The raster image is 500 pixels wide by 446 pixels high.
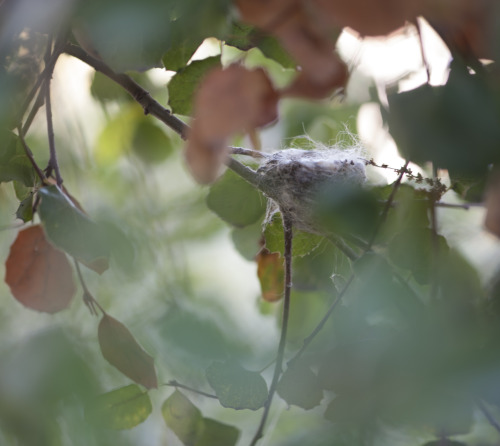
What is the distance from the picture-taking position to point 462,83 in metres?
0.29

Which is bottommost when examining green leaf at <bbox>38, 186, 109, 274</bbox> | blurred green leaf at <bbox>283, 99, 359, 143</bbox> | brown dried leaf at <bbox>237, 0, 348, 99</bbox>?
blurred green leaf at <bbox>283, 99, 359, 143</bbox>

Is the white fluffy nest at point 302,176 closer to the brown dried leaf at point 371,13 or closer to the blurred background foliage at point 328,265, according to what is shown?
the blurred background foliage at point 328,265

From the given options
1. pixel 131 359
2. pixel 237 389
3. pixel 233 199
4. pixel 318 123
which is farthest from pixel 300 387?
pixel 318 123

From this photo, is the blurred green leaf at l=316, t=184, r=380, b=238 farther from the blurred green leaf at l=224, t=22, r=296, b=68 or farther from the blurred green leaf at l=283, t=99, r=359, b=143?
the blurred green leaf at l=283, t=99, r=359, b=143

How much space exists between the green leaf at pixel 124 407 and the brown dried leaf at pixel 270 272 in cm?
22

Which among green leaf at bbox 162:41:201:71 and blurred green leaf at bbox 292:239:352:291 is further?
blurred green leaf at bbox 292:239:352:291

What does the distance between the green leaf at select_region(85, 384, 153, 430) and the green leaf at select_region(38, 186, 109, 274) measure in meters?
→ 0.20

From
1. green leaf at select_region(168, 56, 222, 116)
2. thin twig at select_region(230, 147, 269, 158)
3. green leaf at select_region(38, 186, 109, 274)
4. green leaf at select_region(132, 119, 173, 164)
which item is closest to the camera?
green leaf at select_region(38, 186, 109, 274)

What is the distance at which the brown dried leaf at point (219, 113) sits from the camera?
275 millimetres

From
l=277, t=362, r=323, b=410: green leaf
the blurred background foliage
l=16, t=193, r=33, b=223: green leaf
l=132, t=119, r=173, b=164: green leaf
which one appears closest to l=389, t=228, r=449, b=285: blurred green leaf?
the blurred background foliage

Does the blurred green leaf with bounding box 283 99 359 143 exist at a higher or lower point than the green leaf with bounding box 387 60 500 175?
lower

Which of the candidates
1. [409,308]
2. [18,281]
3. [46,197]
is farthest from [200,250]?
[409,308]

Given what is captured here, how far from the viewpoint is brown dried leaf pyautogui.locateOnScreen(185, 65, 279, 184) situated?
28 centimetres

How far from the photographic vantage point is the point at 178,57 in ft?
1.85
